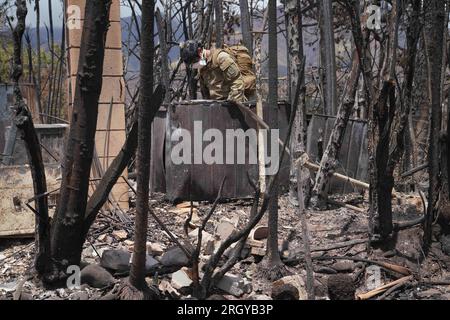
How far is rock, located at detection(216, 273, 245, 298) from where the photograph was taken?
4.53m

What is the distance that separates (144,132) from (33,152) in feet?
3.09

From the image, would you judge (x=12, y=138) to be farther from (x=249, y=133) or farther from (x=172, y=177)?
(x=249, y=133)

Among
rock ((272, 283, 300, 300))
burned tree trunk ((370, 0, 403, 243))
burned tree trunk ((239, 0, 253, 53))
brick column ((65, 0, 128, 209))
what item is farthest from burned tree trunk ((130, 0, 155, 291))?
burned tree trunk ((239, 0, 253, 53))

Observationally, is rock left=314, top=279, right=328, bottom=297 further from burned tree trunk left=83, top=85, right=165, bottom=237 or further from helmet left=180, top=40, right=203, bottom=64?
helmet left=180, top=40, right=203, bottom=64

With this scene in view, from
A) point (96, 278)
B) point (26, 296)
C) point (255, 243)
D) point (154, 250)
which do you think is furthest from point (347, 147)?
point (26, 296)

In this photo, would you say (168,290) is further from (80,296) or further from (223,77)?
(223,77)

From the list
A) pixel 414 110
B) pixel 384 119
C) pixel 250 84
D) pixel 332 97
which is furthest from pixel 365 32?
pixel 414 110

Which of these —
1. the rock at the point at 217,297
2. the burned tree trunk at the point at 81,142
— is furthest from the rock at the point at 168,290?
the burned tree trunk at the point at 81,142

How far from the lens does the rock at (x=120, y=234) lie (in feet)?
18.9

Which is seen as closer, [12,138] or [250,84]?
[12,138]

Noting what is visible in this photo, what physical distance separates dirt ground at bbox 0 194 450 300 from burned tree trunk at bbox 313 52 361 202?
0.33 m

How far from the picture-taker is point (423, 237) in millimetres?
5152

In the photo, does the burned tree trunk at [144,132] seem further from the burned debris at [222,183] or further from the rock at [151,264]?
the rock at [151,264]

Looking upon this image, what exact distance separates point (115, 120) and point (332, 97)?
4.33 meters
